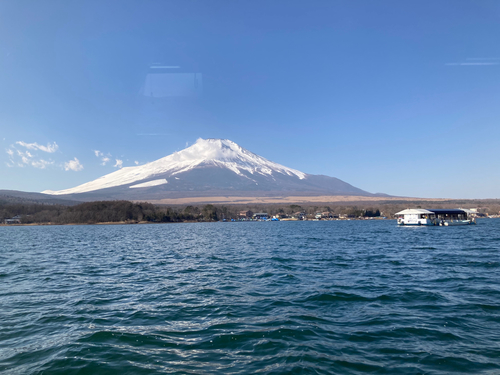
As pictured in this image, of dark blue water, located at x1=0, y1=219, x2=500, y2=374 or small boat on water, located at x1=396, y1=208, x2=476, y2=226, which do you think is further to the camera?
small boat on water, located at x1=396, y1=208, x2=476, y2=226

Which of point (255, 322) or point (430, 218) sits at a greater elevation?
point (255, 322)

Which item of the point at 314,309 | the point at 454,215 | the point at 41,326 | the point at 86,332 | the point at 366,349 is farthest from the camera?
the point at 454,215

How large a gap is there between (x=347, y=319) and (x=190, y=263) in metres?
18.5

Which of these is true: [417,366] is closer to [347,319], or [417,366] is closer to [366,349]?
[366,349]

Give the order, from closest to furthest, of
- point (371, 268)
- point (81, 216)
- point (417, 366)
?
point (417, 366)
point (371, 268)
point (81, 216)

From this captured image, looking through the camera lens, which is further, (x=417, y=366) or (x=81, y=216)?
(x=81, y=216)

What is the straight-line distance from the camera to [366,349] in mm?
9211

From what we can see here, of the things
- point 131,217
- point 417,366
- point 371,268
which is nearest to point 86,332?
point 417,366

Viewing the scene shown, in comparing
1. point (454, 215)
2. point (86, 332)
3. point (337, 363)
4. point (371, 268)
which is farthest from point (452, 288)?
point (454, 215)

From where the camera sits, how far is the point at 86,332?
11.2 metres

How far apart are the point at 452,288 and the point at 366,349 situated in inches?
423

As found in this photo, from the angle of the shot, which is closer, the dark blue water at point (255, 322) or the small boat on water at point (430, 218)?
the dark blue water at point (255, 322)

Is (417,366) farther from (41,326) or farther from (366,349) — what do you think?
(41,326)

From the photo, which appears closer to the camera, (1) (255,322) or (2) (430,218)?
(1) (255,322)
